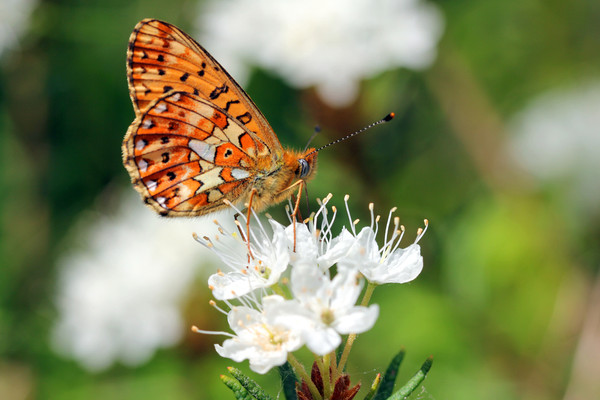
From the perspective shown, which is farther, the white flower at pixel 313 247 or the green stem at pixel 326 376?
the white flower at pixel 313 247

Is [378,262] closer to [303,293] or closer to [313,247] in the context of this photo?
[313,247]

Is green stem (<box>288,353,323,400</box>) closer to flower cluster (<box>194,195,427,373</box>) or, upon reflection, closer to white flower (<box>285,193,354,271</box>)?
flower cluster (<box>194,195,427,373</box>)

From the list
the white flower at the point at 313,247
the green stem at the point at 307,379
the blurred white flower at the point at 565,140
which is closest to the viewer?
the green stem at the point at 307,379

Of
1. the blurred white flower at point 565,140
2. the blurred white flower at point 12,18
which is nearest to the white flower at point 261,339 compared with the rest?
the blurred white flower at point 565,140

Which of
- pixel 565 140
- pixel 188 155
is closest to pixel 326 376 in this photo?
pixel 188 155

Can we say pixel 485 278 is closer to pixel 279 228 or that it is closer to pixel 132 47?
pixel 279 228

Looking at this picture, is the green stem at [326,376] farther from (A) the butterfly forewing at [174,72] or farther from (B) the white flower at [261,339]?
(A) the butterfly forewing at [174,72]

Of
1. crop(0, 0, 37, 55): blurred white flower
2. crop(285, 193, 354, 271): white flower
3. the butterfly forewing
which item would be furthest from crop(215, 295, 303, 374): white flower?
crop(0, 0, 37, 55): blurred white flower
